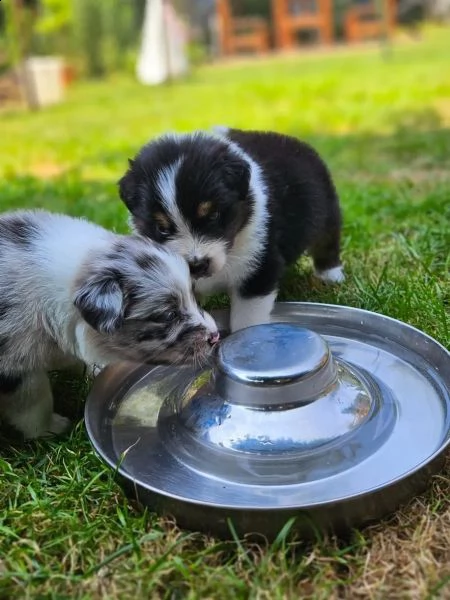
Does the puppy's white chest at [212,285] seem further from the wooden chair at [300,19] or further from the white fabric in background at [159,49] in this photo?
the wooden chair at [300,19]

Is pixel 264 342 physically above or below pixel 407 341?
above

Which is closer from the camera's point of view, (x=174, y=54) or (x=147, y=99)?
(x=147, y=99)

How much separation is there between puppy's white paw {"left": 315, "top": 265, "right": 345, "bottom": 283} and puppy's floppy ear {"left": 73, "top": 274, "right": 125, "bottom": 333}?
201 centimetres

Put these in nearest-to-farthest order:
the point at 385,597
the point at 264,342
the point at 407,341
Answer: the point at 385,597, the point at 264,342, the point at 407,341

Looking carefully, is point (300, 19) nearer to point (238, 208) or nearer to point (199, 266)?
point (238, 208)

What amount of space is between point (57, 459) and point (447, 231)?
11.0ft

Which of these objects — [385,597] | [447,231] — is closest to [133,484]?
[385,597]

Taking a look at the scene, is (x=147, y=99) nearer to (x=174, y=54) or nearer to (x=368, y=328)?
(x=174, y=54)

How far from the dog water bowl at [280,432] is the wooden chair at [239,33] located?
27458 millimetres

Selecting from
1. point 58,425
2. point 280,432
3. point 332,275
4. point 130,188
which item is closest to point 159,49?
point 332,275

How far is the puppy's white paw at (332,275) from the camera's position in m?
4.80

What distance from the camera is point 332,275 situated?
4840 mm

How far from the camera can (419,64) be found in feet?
57.0

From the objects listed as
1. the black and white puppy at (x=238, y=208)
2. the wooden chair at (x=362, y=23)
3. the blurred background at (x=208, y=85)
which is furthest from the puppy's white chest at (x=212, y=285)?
the wooden chair at (x=362, y=23)
